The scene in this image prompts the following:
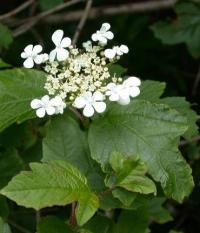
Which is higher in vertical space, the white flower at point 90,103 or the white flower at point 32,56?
the white flower at point 32,56

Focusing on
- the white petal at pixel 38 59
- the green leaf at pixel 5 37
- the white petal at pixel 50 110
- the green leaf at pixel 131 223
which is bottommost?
the green leaf at pixel 131 223

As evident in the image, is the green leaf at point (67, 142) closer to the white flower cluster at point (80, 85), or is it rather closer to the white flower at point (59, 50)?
the white flower cluster at point (80, 85)

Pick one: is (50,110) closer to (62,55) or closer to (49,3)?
(62,55)

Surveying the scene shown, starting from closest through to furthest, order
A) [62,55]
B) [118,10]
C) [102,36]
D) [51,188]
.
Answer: [51,188] < [62,55] < [102,36] < [118,10]

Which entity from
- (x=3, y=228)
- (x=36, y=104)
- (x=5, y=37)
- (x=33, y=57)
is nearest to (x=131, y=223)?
(x=3, y=228)

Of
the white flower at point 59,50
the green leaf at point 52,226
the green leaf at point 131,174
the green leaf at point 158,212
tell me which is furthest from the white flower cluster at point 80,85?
the green leaf at point 158,212

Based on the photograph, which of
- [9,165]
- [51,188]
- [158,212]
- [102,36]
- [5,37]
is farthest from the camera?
[5,37]
